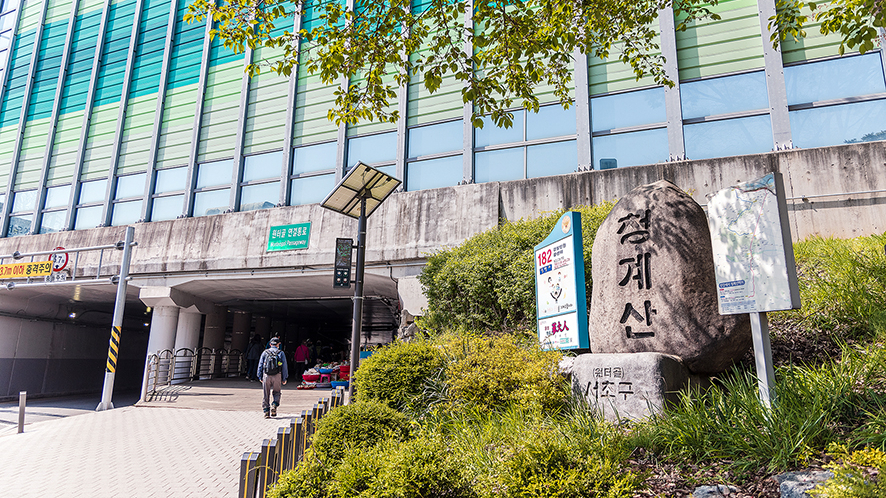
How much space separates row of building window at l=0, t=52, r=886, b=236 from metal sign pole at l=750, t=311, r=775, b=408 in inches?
366

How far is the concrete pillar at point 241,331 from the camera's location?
22.9 meters

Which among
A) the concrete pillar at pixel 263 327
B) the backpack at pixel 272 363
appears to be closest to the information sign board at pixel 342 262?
the backpack at pixel 272 363

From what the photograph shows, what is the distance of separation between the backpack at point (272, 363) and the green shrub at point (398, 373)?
168 inches

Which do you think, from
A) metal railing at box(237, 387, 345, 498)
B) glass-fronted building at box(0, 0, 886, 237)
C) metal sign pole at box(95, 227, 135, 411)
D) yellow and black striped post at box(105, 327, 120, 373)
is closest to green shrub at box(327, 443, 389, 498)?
metal railing at box(237, 387, 345, 498)

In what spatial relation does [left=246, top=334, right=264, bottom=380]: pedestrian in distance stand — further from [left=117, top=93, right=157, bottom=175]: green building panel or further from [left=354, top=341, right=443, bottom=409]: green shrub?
[left=354, top=341, right=443, bottom=409]: green shrub

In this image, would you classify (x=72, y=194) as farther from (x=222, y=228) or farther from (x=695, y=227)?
(x=695, y=227)

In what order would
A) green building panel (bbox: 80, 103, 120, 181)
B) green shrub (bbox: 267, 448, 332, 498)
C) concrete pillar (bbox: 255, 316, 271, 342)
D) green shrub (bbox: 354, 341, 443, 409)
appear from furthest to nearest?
concrete pillar (bbox: 255, 316, 271, 342) → green building panel (bbox: 80, 103, 120, 181) → green shrub (bbox: 354, 341, 443, 409) → green shrub (bbox: 267, 448, 332, 498)

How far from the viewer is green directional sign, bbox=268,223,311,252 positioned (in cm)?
1518

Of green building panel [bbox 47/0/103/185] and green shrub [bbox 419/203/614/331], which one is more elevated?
green building panel [bbox 47/0/103/185]

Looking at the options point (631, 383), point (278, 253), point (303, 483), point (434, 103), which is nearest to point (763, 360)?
point (631, 383)

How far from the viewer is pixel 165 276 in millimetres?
16734

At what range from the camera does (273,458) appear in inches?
165

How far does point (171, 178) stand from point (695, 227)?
61.3 ft

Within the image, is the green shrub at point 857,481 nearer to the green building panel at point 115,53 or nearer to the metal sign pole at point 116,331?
the metal sign pole at point 116,331
